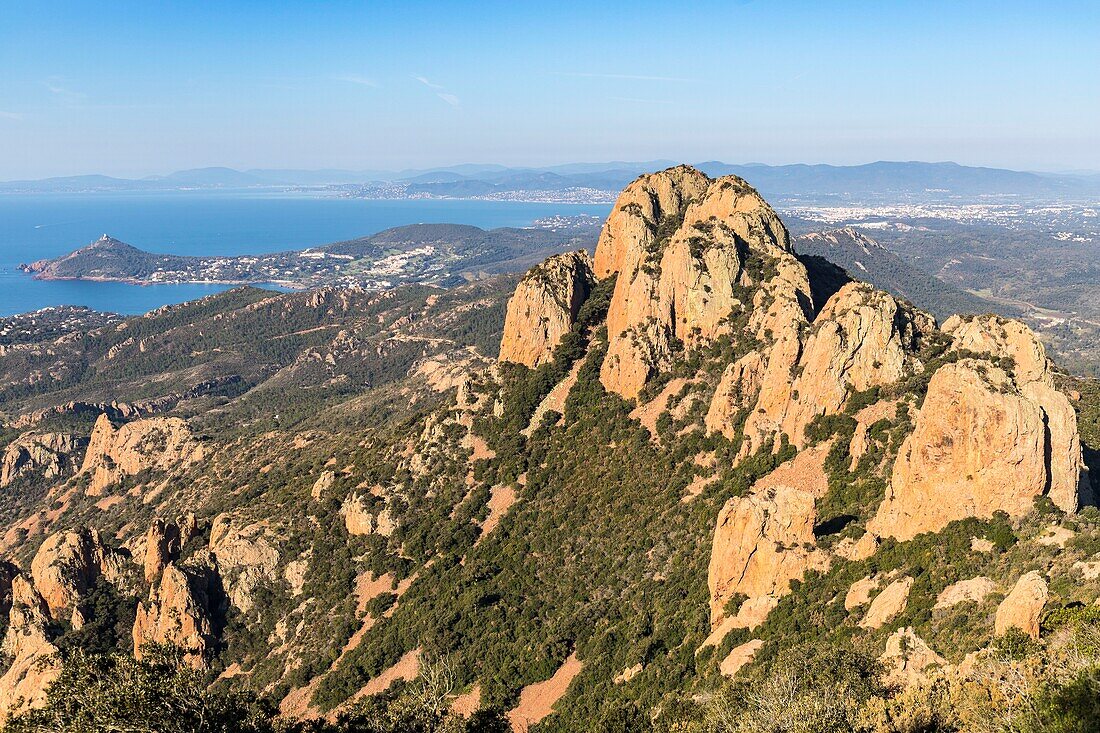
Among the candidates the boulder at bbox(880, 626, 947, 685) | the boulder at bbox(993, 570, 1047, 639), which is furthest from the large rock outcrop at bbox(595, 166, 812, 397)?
the boulder at bbox(993, 570, 1047, 639)

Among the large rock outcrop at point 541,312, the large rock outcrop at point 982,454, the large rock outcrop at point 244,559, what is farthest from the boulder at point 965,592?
the large rock outcrop at point 244,559

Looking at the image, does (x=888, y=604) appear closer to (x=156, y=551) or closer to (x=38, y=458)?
(x=156, y=551)

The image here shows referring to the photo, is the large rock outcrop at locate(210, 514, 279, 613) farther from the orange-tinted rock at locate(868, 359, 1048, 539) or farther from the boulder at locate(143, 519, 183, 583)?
the orange-tinted rock at locate(868, 359, 1048, 539)

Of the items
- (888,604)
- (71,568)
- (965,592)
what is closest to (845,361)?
(888,604)

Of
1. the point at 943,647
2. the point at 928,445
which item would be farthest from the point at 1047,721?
the point at 928,445

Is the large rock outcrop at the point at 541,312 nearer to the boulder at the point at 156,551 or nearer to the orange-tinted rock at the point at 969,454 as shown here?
the boulder at the point at 156,551

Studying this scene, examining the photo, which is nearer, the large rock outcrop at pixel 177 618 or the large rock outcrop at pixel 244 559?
the large rock outcrop at pixel 177 618
